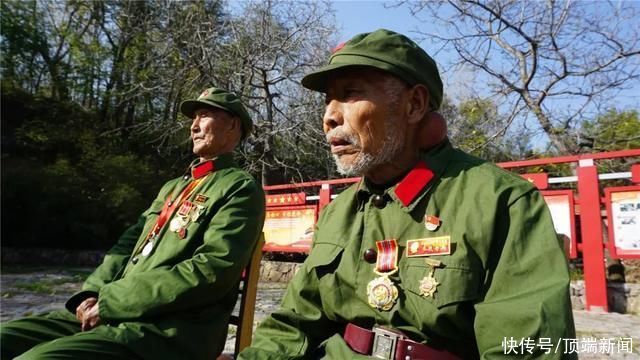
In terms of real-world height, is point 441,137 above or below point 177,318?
above

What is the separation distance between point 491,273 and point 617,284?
18.5 ft

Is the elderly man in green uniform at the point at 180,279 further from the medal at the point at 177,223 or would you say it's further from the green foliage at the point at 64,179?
the green foliage at the point at 64,179

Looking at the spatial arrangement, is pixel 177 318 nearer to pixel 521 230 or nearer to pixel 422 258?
pixel 422 258

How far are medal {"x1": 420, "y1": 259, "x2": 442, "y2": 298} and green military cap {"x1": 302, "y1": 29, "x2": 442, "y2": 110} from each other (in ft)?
2.03

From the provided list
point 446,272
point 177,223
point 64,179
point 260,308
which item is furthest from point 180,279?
point 64,179

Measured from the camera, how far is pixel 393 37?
161 centimetres

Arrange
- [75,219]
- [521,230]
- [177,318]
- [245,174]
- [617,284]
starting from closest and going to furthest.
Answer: [521,230] → [177,318] → [245,174] → [617,284] → [75,219]

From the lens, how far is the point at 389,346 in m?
1.43

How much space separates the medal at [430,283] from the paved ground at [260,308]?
28 centimetres

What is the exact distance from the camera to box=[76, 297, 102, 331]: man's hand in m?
2.24

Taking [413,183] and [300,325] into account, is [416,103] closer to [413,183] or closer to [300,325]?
[413,183]

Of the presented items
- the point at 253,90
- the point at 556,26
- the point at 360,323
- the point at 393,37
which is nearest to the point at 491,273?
the point at 360,323

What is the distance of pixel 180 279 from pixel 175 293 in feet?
0.23

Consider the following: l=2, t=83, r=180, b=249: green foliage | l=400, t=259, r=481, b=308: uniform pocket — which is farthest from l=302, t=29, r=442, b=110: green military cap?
l=2, t=83, r=180, b=249: green foliage
